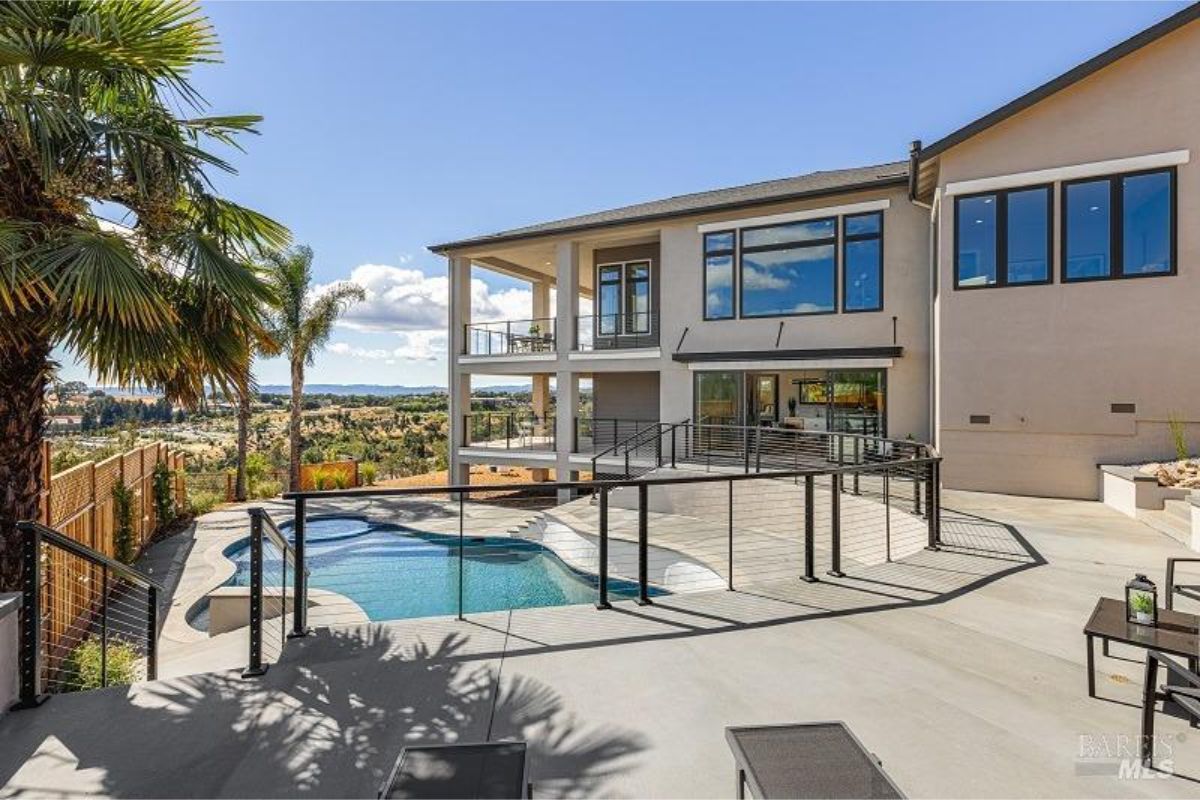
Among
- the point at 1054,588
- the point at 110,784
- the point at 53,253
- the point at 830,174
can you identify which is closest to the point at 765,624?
the point at 1054,588

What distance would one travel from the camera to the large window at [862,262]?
12.9m

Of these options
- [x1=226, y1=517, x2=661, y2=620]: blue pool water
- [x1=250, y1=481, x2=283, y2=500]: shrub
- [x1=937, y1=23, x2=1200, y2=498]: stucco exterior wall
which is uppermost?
[x1=937, y1=23, x2=1200, y2=498]: stucco exterior wall

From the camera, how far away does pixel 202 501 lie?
53.0 feet

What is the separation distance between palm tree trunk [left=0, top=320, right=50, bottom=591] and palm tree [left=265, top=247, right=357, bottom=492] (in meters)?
14.0

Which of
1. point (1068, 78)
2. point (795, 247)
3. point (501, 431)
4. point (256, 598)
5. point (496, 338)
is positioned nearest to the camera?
point (256, 598)

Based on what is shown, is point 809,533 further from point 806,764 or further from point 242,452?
point 242,452

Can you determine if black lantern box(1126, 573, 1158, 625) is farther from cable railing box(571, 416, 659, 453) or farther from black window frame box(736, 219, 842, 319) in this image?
cable railing box(571, 416, 659, 453)

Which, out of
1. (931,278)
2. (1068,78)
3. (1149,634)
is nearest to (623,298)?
(931,278)

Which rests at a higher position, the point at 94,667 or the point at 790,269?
the point at 790,269

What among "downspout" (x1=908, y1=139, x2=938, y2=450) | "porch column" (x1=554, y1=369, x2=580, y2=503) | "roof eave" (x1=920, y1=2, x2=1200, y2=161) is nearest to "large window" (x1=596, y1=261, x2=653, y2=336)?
"porch column" (x1=554, y1=369, x2=580, y2=503)

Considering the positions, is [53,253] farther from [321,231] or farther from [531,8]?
[321,231]

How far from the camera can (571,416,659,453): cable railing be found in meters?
16.7

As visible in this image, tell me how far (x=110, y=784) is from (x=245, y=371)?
3.89 metres

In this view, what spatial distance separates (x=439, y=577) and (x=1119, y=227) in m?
13.7
